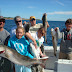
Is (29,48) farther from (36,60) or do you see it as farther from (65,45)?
(65,45)

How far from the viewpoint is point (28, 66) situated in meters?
2.93

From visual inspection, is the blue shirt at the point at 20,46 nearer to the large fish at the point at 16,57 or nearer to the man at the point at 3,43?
the large fish at the point at 16,57

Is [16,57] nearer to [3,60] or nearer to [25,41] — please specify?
[25,41]

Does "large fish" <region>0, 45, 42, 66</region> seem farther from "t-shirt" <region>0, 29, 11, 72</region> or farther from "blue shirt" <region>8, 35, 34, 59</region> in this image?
"t-shirt" <region>0, 29, 11, 72</region>

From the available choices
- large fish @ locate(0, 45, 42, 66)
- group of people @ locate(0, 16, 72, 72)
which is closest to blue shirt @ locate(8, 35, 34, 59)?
group of people @ locate(0, 16, 72, 72)

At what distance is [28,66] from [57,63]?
2.47ft

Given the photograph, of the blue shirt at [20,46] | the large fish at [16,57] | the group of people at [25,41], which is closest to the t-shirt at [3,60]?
the group of people at [25,41]

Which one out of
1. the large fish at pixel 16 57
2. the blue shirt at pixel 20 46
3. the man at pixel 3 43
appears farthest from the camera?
the man at pixel 3 43

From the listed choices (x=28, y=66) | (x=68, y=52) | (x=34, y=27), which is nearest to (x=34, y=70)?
(x=28, y=66)

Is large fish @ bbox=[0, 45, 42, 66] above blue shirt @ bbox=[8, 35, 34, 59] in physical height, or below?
below

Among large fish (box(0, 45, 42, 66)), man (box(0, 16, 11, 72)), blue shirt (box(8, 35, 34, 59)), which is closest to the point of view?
large fish (box(0, 45, 42, 66))

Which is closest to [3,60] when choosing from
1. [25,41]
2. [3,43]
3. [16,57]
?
[3,43]

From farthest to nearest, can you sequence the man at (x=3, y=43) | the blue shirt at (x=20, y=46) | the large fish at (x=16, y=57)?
1. the man at (x=3, y=43)
2. the blue shirt at (x=20, y=46)
3. the large fish at (x=16, y=57)

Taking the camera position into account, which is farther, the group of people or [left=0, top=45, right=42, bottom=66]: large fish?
the group of people
